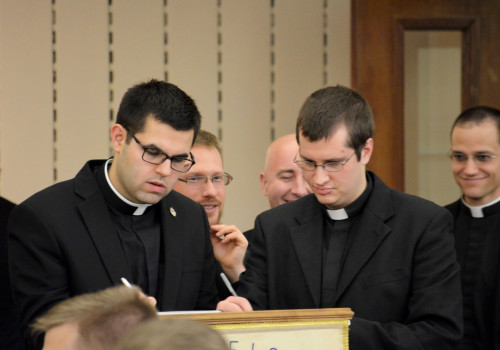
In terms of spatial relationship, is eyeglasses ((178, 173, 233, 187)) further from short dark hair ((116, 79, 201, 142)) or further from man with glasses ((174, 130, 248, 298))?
short dark hair ((116, 79, 201, 142))

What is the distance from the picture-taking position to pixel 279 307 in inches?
118

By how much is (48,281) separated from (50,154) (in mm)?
2607

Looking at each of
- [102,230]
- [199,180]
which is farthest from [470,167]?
[102,230]

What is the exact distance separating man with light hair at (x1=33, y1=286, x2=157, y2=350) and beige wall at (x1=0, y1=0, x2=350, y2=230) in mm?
3800

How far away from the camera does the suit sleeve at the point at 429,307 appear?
104 inches

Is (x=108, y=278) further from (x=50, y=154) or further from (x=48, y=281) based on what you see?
(x=50, y=154)

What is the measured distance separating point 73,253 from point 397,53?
9.50 ft

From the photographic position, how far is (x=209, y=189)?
3959mm

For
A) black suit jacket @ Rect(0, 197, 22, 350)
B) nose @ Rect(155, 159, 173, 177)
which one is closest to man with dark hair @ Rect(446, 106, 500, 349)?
nose @ Rect(155, 159, 173, 177)

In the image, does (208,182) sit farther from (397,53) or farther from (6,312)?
(397,53)

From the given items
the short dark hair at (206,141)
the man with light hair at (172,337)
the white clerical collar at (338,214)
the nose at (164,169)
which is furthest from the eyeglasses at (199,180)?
the man with light hair at (172,337)

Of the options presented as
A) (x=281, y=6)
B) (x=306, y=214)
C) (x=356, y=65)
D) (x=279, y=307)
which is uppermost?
(x=281, y=6)

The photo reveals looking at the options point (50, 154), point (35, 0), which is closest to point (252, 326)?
point (50, 154)

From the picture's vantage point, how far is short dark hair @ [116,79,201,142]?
3064 mm
